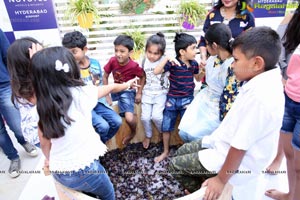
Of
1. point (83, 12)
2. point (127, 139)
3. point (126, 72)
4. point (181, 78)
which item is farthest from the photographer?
point (83, 12)

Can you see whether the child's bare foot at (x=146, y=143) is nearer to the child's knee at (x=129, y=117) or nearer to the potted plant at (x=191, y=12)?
the child's knee at (x=129, y=117)

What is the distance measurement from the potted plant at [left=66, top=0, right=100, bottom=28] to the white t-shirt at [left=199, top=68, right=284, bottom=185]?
7.06 ft

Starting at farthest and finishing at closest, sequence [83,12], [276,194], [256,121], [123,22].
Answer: [123,22] → [83,12] → [276,194] → [256,121]

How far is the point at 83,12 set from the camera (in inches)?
108

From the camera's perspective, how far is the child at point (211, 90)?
164 centimetres

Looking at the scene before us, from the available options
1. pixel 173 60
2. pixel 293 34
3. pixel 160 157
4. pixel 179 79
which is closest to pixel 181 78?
pixel 179 79

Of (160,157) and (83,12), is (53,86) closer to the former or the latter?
(160,157)

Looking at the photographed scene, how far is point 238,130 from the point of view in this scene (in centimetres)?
107

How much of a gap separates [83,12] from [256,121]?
233cm

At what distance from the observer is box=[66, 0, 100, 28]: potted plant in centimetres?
275

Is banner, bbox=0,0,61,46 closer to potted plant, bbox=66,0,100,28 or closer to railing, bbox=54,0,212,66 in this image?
railing, bbox=54,0,212,66

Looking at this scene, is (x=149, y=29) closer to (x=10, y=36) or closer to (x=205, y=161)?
(x=10, y=36)

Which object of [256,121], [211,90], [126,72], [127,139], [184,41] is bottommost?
[127,139]

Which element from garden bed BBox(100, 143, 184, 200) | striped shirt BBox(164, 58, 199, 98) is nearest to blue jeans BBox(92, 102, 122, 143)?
garden bed BBox(100, 143, 184, 200)
